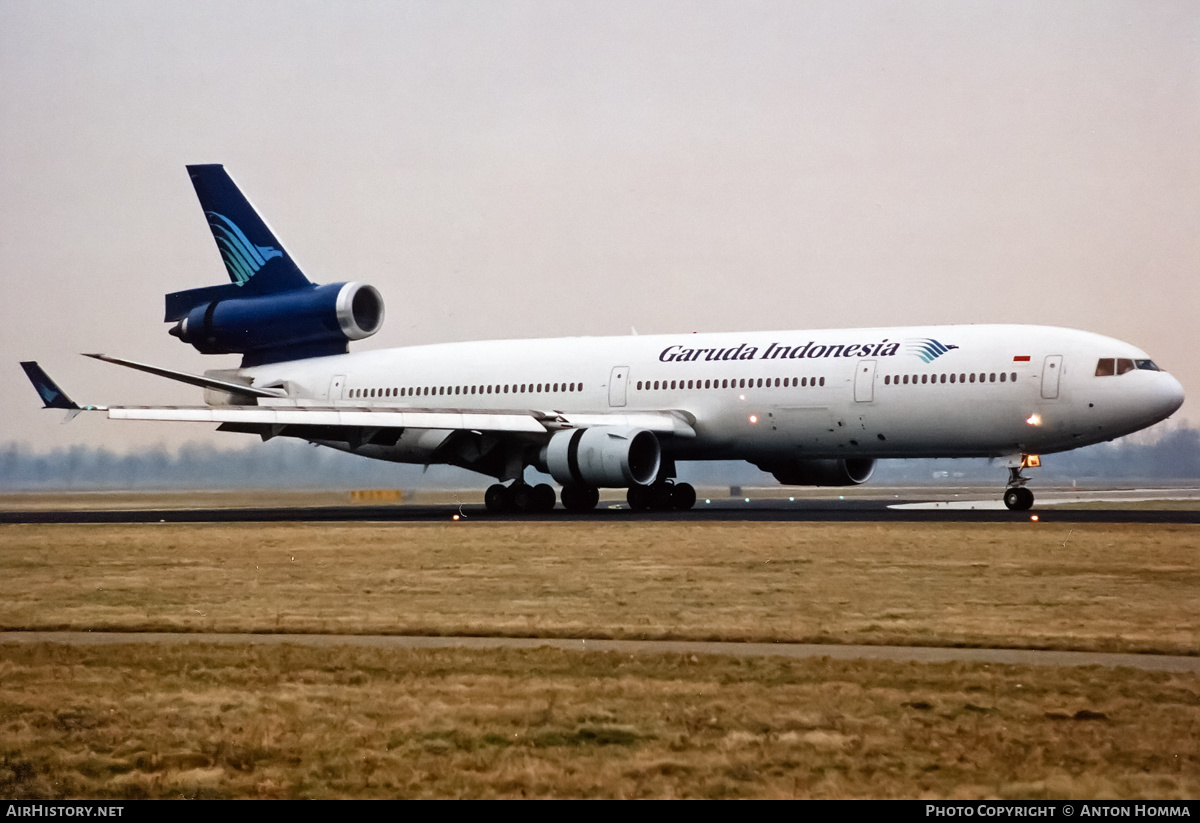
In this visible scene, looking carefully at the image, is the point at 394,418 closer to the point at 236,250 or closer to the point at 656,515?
the point at 656,515

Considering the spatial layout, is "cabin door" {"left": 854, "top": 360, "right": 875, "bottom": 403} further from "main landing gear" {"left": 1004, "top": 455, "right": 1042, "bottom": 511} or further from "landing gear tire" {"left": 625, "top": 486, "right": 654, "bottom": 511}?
"landing gear tire" {"left": 625, "top": 486, "right": 654, "bottom": 511}

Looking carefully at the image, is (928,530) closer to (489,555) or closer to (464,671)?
(489,555)

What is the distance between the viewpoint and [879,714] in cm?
964

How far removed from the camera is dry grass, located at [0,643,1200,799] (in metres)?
8.02

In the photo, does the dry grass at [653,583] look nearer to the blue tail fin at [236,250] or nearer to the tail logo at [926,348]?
the tail logo at [926,348]

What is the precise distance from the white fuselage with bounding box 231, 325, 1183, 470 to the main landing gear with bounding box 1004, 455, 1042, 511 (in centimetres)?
28

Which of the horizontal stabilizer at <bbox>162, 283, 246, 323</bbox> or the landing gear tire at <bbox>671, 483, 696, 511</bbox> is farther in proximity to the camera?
the horizontal stabilizer at <bbox>162, 283, 246, 323</bbox>

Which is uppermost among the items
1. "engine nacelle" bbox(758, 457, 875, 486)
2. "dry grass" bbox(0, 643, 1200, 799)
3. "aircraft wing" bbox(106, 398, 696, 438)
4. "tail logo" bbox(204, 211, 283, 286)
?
"tail logo" bbox(204, 211, 283, 286)

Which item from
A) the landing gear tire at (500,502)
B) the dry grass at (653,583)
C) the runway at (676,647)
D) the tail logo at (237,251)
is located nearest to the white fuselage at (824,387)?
the landing gear tire at (500,502)

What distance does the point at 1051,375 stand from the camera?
1273 inches

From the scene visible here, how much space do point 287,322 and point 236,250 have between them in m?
2.93

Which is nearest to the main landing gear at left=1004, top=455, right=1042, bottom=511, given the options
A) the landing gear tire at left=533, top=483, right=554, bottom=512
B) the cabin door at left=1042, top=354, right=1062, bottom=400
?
the cabin door at left=1042, top=354, right=1062, bottom=400

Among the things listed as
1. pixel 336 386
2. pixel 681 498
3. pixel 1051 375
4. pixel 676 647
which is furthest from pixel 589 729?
pixel 336 386

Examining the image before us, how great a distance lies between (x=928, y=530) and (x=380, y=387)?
21.2 m
